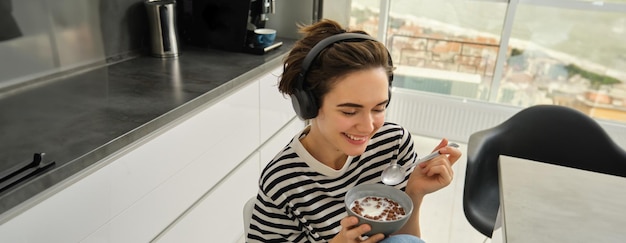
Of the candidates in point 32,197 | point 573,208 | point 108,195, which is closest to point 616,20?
point 573,208

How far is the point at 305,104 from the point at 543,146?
1120 mm

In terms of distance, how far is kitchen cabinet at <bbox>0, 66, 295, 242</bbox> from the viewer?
1.07 meters

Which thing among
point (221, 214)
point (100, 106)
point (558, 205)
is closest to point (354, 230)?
point (558, 205)

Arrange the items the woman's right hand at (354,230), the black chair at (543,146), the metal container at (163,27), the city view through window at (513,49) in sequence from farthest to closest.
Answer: the city view through window at (513,49), the metal container at (163,27), the black chair at (543,146), the woman's right hand at (354,230)

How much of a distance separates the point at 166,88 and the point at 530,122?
4.37 feet

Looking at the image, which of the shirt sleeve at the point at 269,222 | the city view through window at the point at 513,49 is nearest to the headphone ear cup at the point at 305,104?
the shirt sleeve at the point at 269,222

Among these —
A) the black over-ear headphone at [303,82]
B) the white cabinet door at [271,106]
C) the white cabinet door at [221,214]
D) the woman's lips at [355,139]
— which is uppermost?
the black over-ear headphone at [303,82]

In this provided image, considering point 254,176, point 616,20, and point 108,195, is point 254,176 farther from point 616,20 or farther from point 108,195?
point 616,20

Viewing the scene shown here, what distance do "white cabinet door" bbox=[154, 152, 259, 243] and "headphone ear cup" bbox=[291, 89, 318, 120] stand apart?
761 millimetres

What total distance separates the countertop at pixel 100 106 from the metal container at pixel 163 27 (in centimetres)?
5

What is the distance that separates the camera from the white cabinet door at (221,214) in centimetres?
158

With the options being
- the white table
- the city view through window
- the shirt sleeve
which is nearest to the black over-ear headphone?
the shirt sleeve

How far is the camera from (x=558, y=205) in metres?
0.99

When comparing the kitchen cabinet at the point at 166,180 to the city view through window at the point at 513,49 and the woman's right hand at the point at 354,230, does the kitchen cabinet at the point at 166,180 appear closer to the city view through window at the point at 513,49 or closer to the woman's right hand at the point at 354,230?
the woman's right hand at the point at 354,230
